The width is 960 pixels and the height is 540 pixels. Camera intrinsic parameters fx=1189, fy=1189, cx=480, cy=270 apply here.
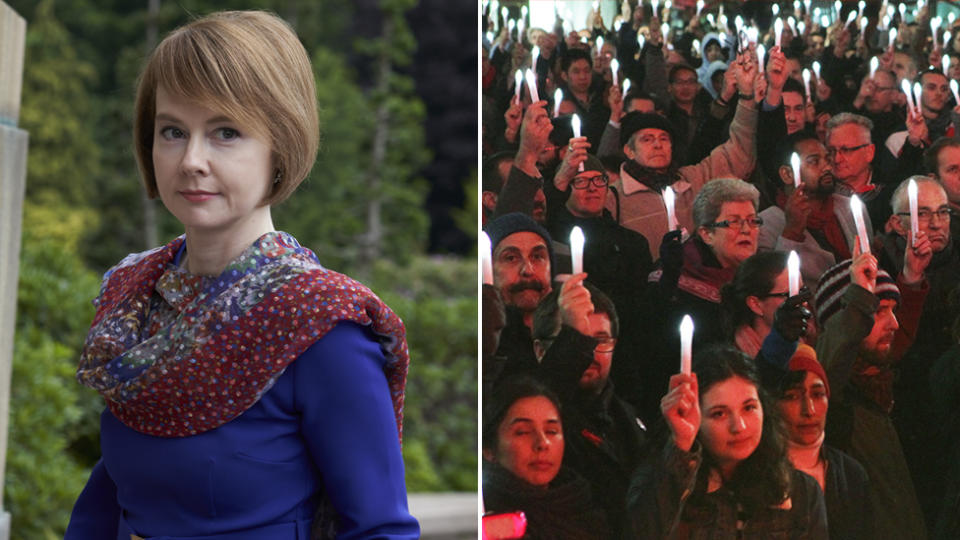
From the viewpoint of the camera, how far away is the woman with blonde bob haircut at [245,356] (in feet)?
4.48

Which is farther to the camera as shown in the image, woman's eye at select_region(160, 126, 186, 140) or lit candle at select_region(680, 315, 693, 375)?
lit candle at select_region(680, 315, 693, 375)

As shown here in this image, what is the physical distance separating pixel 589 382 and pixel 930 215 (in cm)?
72

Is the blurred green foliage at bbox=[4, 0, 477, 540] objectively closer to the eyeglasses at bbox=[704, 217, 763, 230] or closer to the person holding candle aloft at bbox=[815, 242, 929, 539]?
the eyeglasses at bbox=[704, 217, 763, 230]

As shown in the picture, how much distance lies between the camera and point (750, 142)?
87.9 inches

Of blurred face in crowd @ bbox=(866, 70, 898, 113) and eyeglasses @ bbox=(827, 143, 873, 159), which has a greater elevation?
blurred face in crowd @ bbox=(866, 70, 898, 113)

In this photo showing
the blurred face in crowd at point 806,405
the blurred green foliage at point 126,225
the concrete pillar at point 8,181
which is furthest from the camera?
the blurred green foliage at point 126,225

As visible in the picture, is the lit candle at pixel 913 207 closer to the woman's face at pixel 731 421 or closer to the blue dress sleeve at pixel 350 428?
the woman's face at pixel 731 421

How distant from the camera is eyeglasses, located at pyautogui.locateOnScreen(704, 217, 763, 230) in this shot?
7.33ft

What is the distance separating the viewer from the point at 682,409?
2.24 m

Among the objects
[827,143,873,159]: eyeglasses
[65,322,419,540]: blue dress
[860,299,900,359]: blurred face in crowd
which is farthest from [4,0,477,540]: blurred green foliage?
[860,299,900,359]: blurred face in crowd

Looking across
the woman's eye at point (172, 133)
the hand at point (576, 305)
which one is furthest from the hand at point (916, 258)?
the woman's eye at point (172, 133)

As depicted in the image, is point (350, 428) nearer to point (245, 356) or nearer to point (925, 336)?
point (245, 356)

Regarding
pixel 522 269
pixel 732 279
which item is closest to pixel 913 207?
pixel 732 279

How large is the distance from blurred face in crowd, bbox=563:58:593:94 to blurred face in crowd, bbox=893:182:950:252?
0.63 meters
